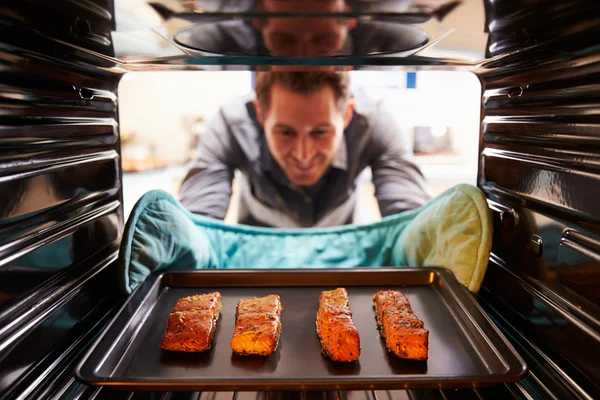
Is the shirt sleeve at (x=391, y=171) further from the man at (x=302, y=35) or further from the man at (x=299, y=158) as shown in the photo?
the man at (x=302, y=35)

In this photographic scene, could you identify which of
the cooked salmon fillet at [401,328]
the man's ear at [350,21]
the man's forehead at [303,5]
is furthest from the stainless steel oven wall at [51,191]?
the cooked salmon fillet at [401,328]

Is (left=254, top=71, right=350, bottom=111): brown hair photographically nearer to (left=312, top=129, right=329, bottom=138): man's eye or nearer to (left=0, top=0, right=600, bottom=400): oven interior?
(left=312, top=129, right=329, bottom=138): man's eye

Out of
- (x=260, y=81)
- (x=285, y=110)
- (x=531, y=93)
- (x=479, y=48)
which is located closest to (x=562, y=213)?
(x=531, y=93)

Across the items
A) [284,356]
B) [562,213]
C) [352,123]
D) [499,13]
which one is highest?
[499,13]

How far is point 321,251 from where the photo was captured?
6.08 ft

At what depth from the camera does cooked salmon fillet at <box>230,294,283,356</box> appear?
1.08 meters

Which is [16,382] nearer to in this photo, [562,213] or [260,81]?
[562,213]

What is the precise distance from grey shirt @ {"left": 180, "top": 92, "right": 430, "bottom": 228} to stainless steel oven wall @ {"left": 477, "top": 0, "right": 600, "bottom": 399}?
105 cm

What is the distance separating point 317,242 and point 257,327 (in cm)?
79

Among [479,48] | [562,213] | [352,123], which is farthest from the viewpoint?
[352,123]

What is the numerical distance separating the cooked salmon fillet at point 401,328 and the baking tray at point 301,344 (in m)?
0.02

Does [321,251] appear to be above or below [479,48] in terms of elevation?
below

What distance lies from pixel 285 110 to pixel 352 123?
39 cm

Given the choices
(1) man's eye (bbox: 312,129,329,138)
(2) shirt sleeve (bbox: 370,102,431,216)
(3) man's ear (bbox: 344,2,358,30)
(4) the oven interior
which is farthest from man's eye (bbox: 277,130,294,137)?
(3) man's ear (bbox: 344,2,358,30)
